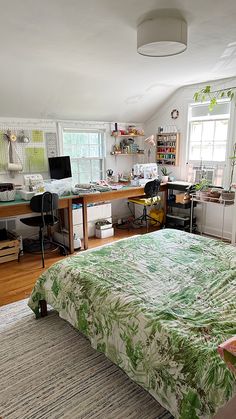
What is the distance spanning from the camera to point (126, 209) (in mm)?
5230

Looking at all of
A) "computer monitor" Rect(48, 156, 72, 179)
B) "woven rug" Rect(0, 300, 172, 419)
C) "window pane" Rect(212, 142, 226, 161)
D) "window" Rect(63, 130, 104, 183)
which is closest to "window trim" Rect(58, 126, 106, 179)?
"window" Rect(63, 130, 104, 183)

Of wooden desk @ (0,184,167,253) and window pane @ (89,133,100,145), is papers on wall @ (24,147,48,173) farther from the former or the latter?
window pane @ (89,133,100,145)

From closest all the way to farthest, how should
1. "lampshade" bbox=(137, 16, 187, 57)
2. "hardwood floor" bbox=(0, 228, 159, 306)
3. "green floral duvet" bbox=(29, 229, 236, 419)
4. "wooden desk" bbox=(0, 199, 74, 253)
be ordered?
"green floral duvet" bbox=(29, 229, 236, 419)
"lampshade" bbox=(137, 16, 187, 57)
"hardwood floor" bbox=(0, 228, 159, 306)
"wooden desk" bbox=(0, 199, 74, 253)

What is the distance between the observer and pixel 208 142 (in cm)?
427

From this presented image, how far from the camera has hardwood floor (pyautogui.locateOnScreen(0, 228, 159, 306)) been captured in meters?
2.68

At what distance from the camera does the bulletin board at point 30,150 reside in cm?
362

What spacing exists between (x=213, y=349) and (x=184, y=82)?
12.3 ft

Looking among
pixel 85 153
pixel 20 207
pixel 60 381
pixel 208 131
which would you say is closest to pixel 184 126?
pixel 208 131

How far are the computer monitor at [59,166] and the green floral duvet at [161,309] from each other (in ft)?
6.38

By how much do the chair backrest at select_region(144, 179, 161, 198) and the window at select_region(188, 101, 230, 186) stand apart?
73cm

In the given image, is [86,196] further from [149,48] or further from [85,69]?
[149,48]

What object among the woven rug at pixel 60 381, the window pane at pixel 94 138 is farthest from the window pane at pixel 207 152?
the woven rug at pixel 60 381

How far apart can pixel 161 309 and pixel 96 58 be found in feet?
8.03

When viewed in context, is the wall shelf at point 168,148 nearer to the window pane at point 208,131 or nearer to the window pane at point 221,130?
the window pane at point 208,131
